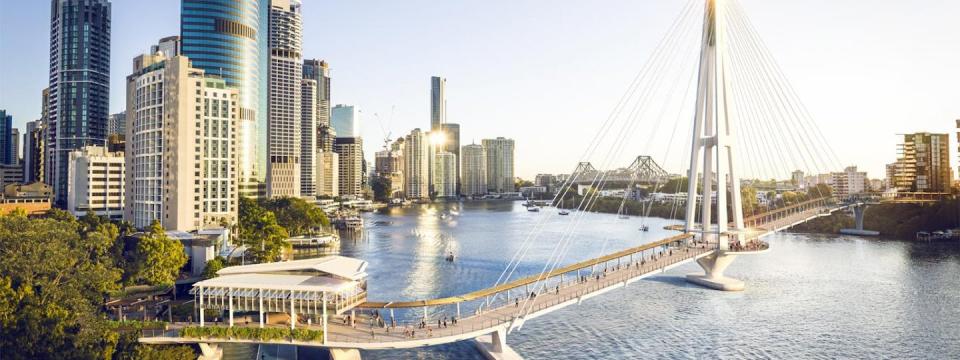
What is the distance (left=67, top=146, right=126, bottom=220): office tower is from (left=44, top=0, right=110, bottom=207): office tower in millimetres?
49091

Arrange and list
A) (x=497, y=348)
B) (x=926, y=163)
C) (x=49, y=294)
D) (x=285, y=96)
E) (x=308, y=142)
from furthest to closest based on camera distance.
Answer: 1. (x=308, y=142)
2. (x=285, y=96)
3. (x=926, y=163)
4. (x=497, y=348)
5. (x=49, y=294)

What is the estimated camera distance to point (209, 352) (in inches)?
1175

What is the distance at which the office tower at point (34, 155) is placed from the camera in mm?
133125

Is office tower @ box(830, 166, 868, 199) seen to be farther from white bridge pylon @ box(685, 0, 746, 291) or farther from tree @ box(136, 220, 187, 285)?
tree @ box(136, 220, 187, 285)

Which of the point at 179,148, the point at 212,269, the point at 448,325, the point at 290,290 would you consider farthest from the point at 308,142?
the point at 448,325

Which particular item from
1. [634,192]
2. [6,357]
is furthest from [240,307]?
[634,192]

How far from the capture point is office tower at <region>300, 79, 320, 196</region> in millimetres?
178500

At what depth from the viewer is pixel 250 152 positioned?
119375 millimetres

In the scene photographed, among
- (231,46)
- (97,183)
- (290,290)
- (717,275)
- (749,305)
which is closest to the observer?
(290,290)

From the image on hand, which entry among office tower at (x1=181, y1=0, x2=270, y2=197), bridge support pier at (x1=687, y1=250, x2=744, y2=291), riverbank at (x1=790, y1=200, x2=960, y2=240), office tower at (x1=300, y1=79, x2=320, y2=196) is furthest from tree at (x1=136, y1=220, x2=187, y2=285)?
office tower at (x1=300, y1=79, x2=320, y2=196)

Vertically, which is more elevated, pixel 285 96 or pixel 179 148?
pixel 285 96

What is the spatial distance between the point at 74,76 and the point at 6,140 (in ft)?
233

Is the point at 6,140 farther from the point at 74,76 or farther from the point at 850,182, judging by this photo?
the point at 850,182

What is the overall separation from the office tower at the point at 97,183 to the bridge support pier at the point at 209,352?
54.6 metres
